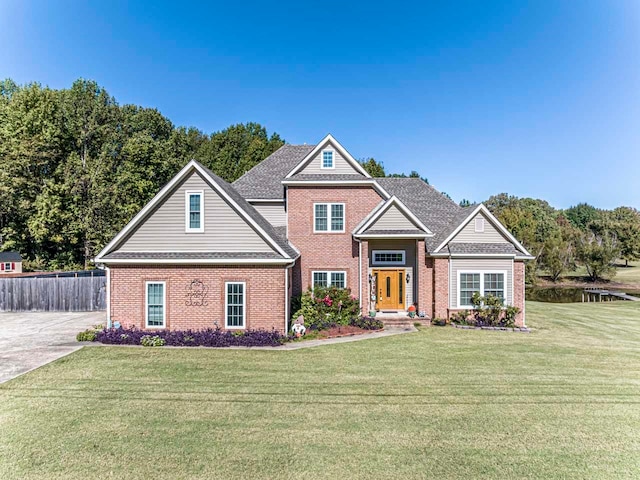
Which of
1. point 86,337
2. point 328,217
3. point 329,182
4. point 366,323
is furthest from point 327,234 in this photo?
point 86,337

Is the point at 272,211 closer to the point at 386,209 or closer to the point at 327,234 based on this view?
the point at 327,234

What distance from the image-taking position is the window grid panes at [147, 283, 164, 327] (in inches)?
544

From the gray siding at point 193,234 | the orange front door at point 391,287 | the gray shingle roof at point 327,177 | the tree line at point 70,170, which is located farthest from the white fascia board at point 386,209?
the tree line at point 70,170

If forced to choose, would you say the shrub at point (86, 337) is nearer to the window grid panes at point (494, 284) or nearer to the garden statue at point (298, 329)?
the garden statue at point (298, 329)

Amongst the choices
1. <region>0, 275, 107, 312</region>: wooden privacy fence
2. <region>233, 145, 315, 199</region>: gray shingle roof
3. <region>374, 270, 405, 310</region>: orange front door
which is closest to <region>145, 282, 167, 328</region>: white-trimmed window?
<region>233, 145, 315, 199</region>: gray shingle roof

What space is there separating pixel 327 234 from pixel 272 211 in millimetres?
3804

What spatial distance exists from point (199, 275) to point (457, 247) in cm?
1173

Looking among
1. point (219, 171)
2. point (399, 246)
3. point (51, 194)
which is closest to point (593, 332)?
point (399, 246)

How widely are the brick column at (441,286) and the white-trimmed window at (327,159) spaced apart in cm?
693

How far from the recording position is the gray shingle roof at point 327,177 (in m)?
17.4

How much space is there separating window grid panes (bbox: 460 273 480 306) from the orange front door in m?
2.85

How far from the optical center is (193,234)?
13969 millimetres

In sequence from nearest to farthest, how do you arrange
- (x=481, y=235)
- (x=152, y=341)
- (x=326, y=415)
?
(x=326, y=415), (x=152, y=341), (x=481, y=235)

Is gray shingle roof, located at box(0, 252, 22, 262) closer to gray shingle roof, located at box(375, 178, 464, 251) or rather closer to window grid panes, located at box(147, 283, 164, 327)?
window grid panes, located at box(147, 283, 164, 327)
